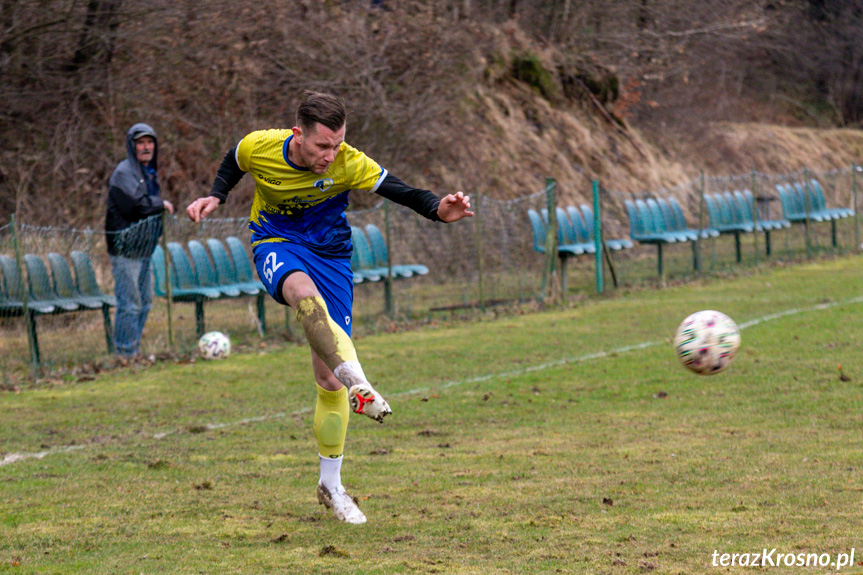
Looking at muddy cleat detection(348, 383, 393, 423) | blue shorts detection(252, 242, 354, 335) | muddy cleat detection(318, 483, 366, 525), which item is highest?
blue shorts detection(252, 242, 354, 335)

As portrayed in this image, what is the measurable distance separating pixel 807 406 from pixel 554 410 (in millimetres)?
1962

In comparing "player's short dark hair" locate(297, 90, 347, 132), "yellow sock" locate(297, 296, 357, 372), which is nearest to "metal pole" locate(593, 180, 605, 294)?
"player's short dark hair" locate(297, 90, 347, 132)

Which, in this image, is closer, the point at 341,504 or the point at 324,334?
the point at 324,334

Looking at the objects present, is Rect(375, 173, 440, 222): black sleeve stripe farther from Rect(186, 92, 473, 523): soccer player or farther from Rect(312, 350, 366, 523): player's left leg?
Rect(312, 350, 366, 523): player's left leg

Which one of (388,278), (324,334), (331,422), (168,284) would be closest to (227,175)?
(324,334)

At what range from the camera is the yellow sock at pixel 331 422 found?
17.7ft

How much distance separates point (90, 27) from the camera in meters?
16.2

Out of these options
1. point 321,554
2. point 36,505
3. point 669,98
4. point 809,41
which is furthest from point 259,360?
point 809,41

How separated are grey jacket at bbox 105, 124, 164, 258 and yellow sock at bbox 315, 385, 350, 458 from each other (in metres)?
6.18

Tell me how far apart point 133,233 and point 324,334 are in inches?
264

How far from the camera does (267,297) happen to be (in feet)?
47.7

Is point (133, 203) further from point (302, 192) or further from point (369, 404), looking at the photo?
point (369, 404)

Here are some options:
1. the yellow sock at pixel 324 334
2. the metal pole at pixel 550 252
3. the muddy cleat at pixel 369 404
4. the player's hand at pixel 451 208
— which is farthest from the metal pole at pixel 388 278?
the muddy cleat at pixel 369 404

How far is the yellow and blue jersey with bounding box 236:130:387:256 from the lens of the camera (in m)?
5.39
